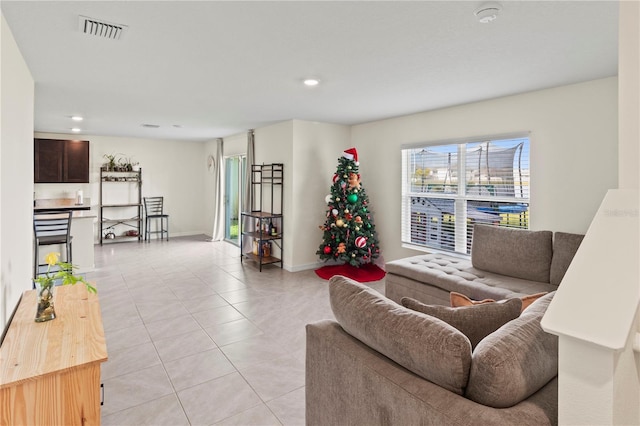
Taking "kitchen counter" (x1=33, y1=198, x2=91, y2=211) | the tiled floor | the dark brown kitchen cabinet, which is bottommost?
the tiled floor

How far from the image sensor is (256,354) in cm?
304

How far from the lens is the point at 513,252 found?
143 inches

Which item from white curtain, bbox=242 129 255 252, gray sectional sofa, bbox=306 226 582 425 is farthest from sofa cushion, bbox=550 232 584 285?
white curtain, bbox=242 129 255 252

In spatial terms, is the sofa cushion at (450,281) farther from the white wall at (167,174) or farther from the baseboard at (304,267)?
the white wall at (167,174)

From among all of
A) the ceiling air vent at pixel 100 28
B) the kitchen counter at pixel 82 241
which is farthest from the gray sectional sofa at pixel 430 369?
the kitchen counter at pixel 82 241

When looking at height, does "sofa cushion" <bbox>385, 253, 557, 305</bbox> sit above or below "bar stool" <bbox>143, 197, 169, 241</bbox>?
below

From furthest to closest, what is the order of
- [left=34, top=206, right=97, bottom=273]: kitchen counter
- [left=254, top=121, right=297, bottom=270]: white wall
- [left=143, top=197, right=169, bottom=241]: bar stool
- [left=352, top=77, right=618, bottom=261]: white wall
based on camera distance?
[left=143, top=197, right=169, bottom=241]: bar stool < [left=254, top=121, right=297, bottom=270]: white wall < [left=34, top=206, right=97, bottom=273]: kitchen counter < [left=352, top=77, right=618, bottom=261]: white wall

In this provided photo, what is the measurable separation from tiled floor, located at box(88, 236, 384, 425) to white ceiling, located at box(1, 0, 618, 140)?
2438 millimetres

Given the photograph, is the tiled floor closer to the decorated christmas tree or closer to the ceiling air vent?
the decorated christmas tree

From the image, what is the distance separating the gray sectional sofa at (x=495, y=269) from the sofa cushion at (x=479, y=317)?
5.53 feet

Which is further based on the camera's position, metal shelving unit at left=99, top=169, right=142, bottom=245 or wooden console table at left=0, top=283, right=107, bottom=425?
metal shelving unit at left=99, top=169, right=142, bottom=245

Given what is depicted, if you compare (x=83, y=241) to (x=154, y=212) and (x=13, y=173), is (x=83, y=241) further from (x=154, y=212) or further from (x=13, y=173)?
(x=13, y=173)

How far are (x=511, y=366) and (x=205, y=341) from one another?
2.77 metres

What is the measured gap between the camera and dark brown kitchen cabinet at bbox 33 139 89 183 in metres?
7.27
